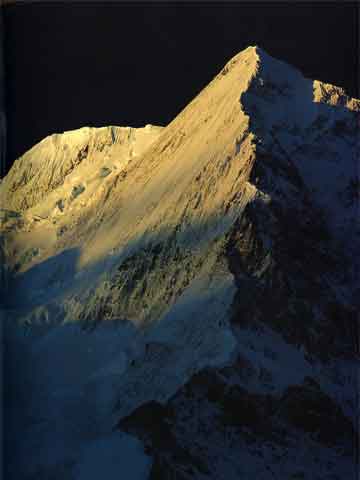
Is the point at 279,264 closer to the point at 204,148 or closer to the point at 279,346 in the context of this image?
the point at 279,346

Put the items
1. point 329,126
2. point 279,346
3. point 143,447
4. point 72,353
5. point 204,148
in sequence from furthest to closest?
1. point 329,126
2. point 204,148
3. point 72,353
4. point 279,346
5. point 143,447

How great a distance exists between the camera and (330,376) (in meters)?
144

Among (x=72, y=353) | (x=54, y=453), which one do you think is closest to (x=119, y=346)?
(x=72, y=353)

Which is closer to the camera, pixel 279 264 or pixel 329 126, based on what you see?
pixel 279 264

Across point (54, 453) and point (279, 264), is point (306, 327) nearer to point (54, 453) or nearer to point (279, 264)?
point (279, 264)

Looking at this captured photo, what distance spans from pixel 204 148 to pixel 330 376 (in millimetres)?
30049

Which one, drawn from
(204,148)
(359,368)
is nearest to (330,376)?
(359,368)

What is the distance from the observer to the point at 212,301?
14538cm

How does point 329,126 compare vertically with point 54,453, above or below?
above

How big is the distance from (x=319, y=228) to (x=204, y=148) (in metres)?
12.5

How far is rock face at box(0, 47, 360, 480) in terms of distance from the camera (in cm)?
13612

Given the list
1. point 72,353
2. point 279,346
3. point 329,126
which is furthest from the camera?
point 329,126

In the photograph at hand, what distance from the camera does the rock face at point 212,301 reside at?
136 metres

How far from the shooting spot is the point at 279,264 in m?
150
